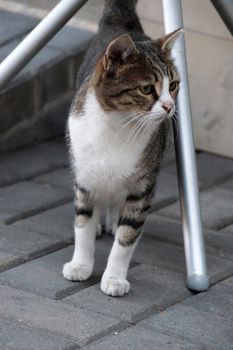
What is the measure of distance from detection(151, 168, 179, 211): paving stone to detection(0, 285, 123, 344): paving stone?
44.5 inches

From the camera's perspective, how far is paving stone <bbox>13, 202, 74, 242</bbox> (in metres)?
4.09

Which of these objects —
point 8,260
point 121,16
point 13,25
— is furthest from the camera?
point 13,25

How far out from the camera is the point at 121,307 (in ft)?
11.4

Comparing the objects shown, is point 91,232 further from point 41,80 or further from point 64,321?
point 41,80

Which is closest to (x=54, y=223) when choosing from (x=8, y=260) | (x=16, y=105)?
(x=8, y=260)

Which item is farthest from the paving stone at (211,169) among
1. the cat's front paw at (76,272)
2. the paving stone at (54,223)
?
the cat's front paw at (76,272)

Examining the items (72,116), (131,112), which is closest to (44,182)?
(72,116)

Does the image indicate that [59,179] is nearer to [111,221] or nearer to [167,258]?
[111,221]

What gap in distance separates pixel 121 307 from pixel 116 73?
0.83 m

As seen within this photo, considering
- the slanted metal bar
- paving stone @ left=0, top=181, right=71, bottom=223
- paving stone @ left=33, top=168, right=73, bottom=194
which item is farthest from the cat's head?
paving stone @ left=33, top=168, right=73, bottom=194

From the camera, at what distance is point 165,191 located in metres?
4.73

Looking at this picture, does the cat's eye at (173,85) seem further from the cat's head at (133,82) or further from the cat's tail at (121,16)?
the cat's tail at (121,16)

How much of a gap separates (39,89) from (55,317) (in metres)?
2.11

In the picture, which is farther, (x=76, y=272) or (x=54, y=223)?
(x=54, y=223)
